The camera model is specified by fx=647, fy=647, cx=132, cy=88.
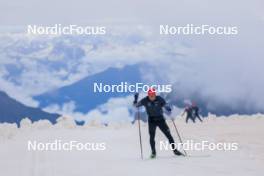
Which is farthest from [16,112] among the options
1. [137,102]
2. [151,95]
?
[151,95]

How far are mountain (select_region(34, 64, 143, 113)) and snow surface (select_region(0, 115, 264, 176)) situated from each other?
0.28m

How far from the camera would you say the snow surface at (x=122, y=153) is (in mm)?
6422

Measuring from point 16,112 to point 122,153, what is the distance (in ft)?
5.10

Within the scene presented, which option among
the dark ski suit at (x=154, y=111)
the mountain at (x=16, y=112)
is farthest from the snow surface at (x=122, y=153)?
the dark ski suit at (x=154, y=111)

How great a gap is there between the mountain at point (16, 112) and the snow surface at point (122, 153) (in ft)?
0.33

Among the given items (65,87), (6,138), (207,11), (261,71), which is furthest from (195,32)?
(6,138)

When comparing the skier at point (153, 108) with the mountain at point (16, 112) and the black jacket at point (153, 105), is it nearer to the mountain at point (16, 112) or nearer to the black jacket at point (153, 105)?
the black jacket at point (153, 105)

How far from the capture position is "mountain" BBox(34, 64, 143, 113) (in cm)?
834

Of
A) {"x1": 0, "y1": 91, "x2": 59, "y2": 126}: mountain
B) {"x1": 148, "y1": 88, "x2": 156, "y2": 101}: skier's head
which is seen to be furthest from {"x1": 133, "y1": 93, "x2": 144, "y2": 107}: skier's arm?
{"x1": 0, "y1": 91, "x2": 59, "y2": 126}: mountain

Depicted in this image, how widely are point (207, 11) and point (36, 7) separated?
2268 mm

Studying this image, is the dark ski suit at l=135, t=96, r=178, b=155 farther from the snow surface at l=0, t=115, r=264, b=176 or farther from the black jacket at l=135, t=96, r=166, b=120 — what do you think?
the snow surface at l=0, t=115, r=264, b=176

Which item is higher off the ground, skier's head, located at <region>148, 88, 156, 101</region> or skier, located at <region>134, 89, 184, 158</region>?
skier's head, located at <region>148, 88, 156, 101</region>

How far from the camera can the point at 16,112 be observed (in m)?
8.68

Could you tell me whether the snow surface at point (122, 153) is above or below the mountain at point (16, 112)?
below
